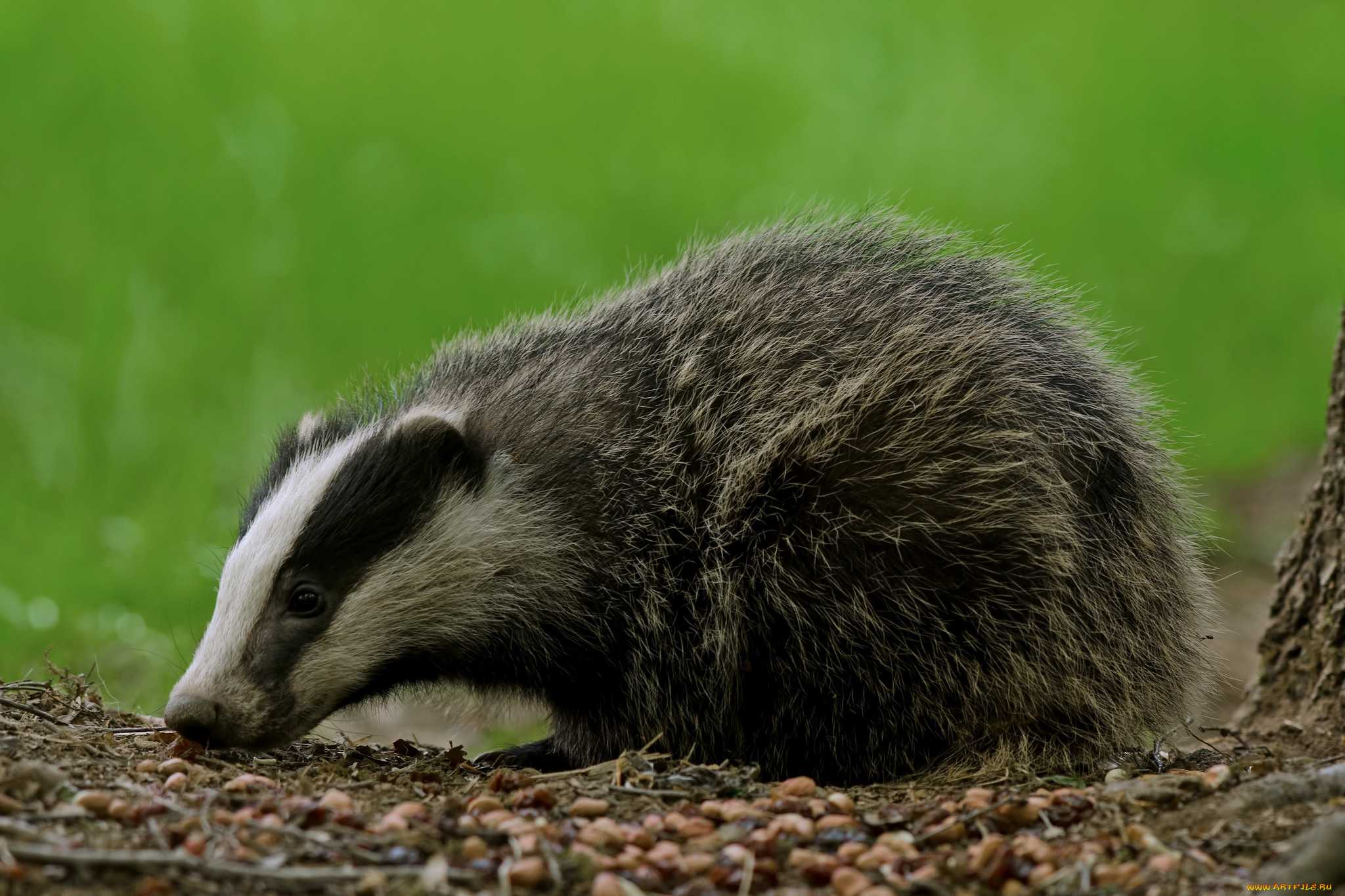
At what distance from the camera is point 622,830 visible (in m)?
2.95

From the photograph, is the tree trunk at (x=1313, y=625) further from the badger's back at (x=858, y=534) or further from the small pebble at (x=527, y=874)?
the small pebble at (x=527, y=874)

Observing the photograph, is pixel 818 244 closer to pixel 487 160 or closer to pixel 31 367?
pixel 487 160

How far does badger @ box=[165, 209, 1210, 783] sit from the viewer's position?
4.09 metres

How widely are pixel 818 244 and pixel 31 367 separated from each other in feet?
16.8

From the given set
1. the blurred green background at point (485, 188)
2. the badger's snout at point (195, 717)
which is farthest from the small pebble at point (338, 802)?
the blurred green background at point (485, 188)

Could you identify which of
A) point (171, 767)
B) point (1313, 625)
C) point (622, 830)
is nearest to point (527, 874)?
point (622, 830)

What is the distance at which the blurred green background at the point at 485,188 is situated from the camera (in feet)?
24.1

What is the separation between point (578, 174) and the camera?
881 cm

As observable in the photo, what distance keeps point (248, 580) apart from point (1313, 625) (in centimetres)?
417

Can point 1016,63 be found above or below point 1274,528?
above

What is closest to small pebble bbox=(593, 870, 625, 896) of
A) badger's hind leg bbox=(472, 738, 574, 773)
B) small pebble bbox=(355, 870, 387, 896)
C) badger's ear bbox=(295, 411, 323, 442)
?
small pebble bbox=(355, 870, 387, 896)

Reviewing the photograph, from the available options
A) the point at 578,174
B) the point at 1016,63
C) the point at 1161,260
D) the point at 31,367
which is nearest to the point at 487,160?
Answer: the point at 578,174

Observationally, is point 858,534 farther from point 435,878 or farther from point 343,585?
point 435,878

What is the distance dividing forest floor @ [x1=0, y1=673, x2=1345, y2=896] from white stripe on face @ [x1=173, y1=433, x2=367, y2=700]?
0.81ft
